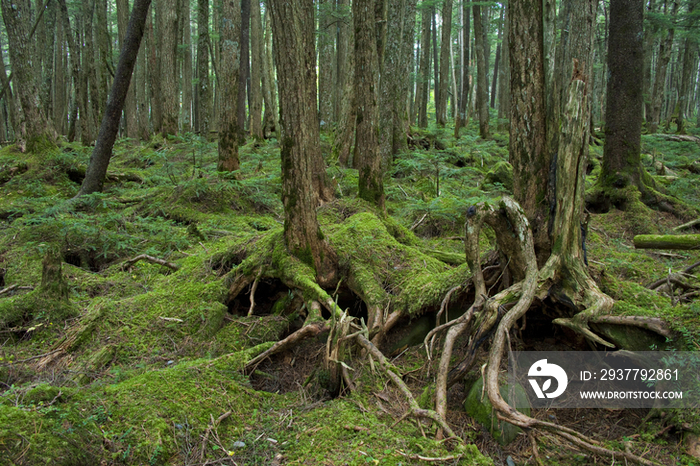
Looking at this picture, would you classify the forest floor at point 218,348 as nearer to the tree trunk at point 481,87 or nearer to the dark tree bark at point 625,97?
the dark tree bark at point 625,97

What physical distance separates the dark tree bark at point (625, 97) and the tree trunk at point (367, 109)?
4660 mm

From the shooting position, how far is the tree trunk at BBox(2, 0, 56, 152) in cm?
911

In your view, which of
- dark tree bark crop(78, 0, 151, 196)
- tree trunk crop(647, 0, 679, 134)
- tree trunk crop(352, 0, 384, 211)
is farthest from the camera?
tree trunk crop(647, 0, 679, 134)

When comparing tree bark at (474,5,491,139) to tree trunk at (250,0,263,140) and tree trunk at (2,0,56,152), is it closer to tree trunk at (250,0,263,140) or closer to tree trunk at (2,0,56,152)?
tree trunk at (250,0,263,140)

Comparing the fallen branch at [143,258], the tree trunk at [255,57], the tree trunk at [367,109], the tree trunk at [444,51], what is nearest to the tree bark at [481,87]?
the tree trunk at [444,51]

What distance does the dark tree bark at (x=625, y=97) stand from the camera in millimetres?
7715

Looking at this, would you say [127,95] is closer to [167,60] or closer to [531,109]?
→ [167,60]

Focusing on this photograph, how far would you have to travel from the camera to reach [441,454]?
2.76 metres

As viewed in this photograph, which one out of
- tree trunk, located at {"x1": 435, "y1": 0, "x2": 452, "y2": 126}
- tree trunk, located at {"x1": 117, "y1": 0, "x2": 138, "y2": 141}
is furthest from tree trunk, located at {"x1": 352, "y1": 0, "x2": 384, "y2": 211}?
tree trunk, located at {"x1": 435, "y1": 0, "x2": 452, "y2": 126}

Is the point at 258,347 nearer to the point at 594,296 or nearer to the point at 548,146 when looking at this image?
the point at 594,296

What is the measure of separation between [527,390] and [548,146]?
2.24 meters

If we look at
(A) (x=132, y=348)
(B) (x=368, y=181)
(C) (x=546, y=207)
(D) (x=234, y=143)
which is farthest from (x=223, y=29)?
(C) (x=546, y=207)

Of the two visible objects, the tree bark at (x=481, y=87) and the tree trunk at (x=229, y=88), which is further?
→ the tree bark at (x=481, y=87)

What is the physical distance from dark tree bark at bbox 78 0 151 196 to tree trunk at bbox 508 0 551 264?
5767 mm
